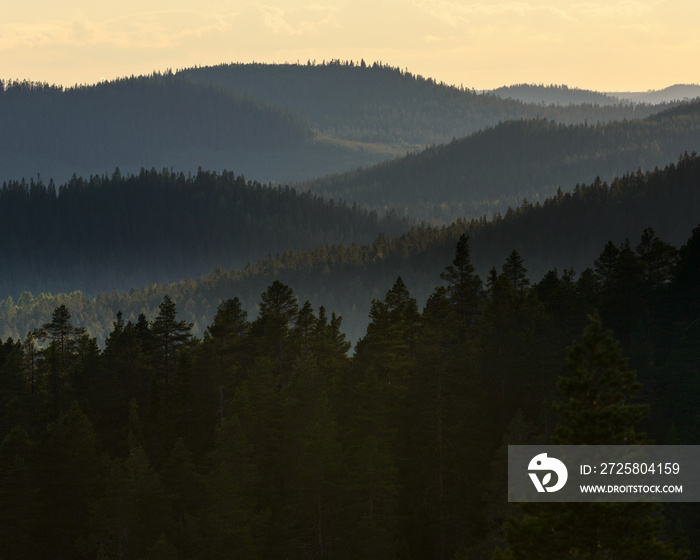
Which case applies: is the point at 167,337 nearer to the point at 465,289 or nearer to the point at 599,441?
the point at 465,289

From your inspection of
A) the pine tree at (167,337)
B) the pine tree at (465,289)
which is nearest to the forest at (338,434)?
the pine tree at (167,337)

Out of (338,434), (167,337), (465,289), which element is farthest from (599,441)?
(167,337)

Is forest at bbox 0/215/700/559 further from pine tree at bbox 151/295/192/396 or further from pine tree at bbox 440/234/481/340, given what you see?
pine tree at bbox 440/234/481/340

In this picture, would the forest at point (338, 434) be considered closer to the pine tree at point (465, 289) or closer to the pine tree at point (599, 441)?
the pine tree at point (465, 289)

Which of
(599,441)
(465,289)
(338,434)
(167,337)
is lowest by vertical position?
(338,434)

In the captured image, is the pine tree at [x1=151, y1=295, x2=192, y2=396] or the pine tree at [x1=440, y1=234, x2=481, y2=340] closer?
the pine tree at [x1=151, y1=295, x2=192, y2=396]

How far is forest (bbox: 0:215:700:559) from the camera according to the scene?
181 feet

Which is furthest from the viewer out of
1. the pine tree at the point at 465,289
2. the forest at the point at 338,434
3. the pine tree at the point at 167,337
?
the pine tree at the point at 465,289

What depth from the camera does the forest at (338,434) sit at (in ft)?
181

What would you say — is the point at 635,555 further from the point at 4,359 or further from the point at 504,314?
the point at 4,359

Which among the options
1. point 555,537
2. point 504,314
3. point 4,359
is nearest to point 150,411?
point 4,359

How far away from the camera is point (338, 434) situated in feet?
195

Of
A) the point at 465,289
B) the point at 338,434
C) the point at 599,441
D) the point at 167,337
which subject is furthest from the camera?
the point at 465,289

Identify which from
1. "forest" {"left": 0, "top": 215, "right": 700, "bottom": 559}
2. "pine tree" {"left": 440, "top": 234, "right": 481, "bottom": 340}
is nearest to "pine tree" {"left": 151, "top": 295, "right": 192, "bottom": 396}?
"forest" {"left": 0, "top": 215, "right": 700, "bottom": 559}
